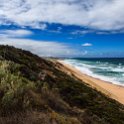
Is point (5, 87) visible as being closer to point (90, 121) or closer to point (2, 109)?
point (2, 109)

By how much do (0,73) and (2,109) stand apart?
2.08 metres

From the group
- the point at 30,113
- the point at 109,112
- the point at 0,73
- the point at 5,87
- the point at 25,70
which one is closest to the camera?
the point at 30,113

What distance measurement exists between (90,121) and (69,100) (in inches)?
106

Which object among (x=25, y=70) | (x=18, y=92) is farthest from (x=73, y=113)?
(x=25, y=70)

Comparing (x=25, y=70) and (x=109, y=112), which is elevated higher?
(x=25, y=70)

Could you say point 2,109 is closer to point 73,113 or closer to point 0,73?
point 0,73

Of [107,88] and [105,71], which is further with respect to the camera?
[105,71]

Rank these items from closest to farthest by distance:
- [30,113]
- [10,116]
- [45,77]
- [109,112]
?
[10,116], [30,113], [109,112], [45,77]

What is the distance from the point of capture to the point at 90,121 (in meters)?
7.81

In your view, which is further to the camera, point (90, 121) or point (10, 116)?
point (90, 121)

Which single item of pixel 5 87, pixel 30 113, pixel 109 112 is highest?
pixel 5 87

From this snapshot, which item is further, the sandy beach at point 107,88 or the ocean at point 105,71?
the ocean at point 105,71

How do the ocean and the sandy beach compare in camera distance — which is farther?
the ocean

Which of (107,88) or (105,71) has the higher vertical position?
(105,71)
